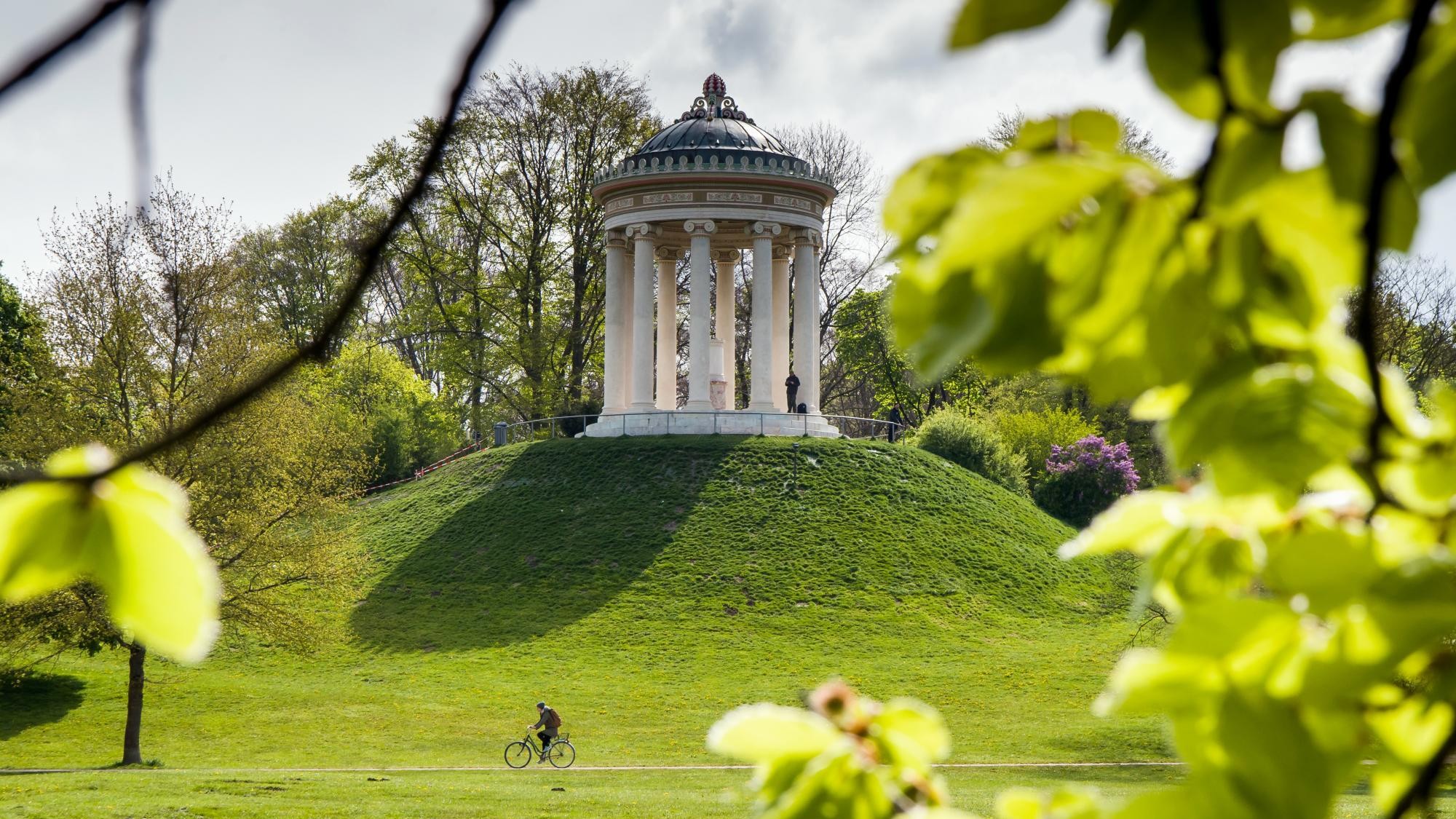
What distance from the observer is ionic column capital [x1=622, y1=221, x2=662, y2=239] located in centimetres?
3006

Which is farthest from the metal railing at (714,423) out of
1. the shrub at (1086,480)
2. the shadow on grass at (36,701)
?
the shadow on grass at (36,701)

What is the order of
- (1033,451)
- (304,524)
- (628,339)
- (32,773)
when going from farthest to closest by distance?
1. (1033,451)
2. (628,339)
3. (304,524)
4. (32,773)

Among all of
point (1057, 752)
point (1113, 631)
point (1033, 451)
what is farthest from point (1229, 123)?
point (1033, 451)

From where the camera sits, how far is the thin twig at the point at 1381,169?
0.59 metres

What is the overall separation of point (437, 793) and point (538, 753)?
13.1 ft

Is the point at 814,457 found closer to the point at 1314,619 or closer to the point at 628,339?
the point at 628,339

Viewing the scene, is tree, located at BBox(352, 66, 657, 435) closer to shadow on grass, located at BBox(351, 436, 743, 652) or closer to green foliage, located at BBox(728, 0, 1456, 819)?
shadow on grass, located at BBox(351, 436, 743, 652)

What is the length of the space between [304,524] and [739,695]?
711cm

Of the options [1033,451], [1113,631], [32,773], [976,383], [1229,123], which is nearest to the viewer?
[1229,123]

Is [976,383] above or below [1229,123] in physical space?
→ above

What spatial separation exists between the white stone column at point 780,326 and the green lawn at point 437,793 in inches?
659

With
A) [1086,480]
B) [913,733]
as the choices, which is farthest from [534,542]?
[913,733]

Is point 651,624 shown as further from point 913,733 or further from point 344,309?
point 344,309

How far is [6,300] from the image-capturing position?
83.9 feet
